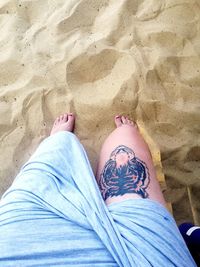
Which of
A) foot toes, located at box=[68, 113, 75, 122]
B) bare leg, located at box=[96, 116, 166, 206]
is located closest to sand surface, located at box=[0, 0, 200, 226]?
foot toes, located at box=[68, 113, 75, 122]

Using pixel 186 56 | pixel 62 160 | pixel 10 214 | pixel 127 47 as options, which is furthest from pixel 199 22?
pixel 10 214

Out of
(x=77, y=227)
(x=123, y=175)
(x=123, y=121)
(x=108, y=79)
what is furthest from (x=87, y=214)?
(x=108, y=79)

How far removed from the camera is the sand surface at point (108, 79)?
73.4 inches

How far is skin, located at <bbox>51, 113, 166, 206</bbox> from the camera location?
4.67ft

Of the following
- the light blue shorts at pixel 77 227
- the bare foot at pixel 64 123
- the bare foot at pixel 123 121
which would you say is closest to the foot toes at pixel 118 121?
the bare foot at pixel 123 121

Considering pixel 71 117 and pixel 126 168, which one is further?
pixel 71 117

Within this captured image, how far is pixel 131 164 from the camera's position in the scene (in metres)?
1.54

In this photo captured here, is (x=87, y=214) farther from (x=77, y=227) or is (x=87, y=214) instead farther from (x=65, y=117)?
(x=65, y=117)

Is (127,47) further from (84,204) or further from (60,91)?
(84,204)

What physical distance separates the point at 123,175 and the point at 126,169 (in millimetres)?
32

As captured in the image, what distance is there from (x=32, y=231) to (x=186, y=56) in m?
1.21

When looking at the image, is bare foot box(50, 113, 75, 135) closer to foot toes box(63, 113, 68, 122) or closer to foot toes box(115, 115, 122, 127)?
foot toes box(63, 113, 68, 122)

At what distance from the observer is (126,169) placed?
1525mm

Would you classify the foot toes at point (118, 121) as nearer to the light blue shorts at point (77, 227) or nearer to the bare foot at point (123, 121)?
the bare foot at point (123, 121)
